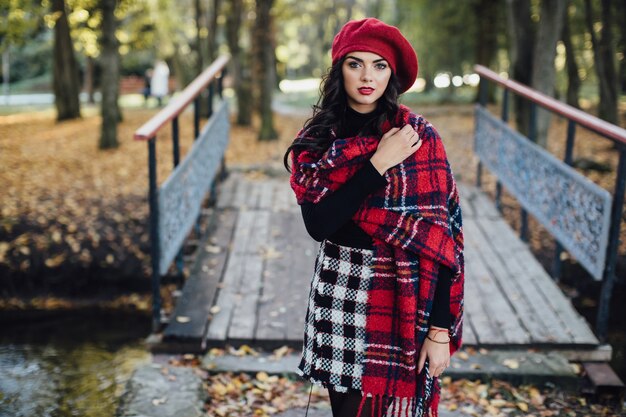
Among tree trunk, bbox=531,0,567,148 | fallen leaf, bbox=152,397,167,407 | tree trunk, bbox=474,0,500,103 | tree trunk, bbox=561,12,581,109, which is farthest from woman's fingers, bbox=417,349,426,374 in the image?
tree trunk, bbox=474,0,500,103

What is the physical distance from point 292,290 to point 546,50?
4686 mm

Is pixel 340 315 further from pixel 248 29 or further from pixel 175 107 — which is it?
pixel 248 29

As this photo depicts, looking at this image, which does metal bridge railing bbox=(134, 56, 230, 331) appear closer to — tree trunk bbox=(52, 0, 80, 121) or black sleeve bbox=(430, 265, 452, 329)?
black sleeve bbox=(430, 265, 452, 329)

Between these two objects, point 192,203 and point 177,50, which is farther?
point 177,50

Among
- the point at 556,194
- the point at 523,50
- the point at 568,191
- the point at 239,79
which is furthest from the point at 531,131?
the point at 239,79

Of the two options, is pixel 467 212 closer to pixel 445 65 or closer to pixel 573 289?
pixel 573 289

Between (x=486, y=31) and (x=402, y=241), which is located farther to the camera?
(x=486, y=31)

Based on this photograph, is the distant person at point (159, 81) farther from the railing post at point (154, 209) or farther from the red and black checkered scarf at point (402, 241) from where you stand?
the red and black checkered scarf at point (402, 241)

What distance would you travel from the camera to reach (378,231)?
224cm

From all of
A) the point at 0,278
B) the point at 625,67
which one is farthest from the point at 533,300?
the point at 625,67

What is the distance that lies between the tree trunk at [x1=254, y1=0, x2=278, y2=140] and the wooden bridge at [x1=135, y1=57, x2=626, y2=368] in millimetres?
5170

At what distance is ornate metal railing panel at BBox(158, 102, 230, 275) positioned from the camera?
445 cm

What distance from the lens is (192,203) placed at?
5344mm

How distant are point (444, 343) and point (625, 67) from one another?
10.4 meters
